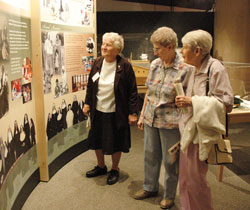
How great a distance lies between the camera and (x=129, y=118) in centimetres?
294

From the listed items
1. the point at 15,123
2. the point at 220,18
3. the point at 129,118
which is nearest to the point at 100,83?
the point at 129,118

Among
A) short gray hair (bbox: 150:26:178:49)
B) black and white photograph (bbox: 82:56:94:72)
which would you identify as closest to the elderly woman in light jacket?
short gray hair (bbox: 150:26:178:49)

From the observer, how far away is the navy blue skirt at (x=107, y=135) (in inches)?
116

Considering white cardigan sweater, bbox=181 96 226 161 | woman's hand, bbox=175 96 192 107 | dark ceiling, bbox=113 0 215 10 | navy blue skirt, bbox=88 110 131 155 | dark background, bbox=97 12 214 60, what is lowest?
navy blue skirt, bbox=88 110 131 155

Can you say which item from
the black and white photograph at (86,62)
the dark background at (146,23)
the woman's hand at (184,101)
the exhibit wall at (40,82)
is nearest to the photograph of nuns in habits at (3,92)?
the exhibit wall at (40,82)

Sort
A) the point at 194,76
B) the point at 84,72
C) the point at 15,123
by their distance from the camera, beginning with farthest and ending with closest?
1. the point at 84,72
2. the point at 15,123
3. the point at 194,76

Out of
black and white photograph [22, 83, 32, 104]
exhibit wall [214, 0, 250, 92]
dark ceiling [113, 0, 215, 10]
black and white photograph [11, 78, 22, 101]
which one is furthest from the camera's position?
dark ceiling [113, 0, 215, 10]

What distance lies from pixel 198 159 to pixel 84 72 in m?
2.17

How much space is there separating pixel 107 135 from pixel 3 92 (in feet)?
3.82

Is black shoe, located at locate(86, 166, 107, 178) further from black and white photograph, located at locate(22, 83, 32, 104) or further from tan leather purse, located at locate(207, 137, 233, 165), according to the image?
tan leather purse, located at locate(207, 137, 233, 165)

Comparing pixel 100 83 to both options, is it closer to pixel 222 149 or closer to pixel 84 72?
pixel 84 72

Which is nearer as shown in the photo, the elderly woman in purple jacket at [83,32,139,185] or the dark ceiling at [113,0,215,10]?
the elderly woman in purple jacket at [83,32,139,185]

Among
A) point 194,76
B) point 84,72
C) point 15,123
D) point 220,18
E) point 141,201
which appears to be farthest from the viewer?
point 220,18

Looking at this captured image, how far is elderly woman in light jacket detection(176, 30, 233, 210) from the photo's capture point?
1.82 meters
